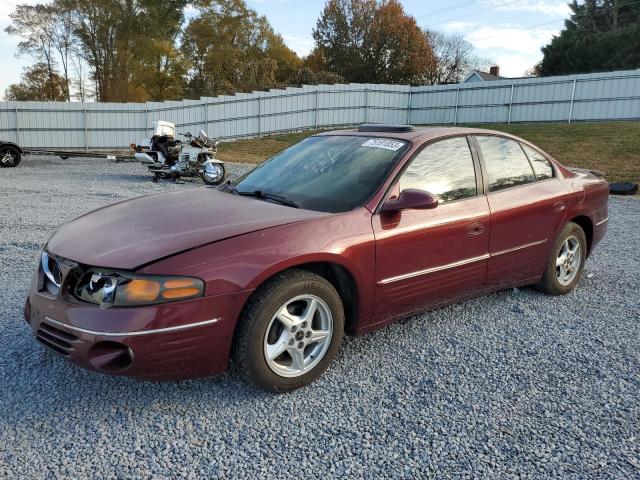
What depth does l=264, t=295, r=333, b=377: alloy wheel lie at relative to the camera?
2.70 m

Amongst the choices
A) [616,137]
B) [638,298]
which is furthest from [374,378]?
[616,137]

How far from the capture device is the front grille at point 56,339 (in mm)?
2398

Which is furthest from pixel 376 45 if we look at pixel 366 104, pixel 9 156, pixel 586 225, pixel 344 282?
pixel 344 282

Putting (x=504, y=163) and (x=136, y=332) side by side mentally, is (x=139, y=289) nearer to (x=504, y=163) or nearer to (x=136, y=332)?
(x=136, y=332)

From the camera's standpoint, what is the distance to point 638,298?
4395 mm

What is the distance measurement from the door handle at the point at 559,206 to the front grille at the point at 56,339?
3582mm

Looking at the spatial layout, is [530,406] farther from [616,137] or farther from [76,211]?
[616,137]

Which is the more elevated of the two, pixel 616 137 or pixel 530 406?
pixel 616 137

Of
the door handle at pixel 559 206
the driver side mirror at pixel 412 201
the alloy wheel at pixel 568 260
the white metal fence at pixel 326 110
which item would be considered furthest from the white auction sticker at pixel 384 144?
the white metal fence at pixel 326 110

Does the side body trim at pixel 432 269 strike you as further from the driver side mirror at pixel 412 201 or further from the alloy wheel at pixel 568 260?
the alloy wheel at pixel 568 260

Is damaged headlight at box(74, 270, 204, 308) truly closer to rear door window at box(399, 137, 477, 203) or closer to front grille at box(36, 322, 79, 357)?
front grille at box(36, 322, 79, 357)

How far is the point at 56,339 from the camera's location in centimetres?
247

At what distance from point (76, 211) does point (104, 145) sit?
13.7 meters

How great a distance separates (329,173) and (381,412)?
5.23 ft
